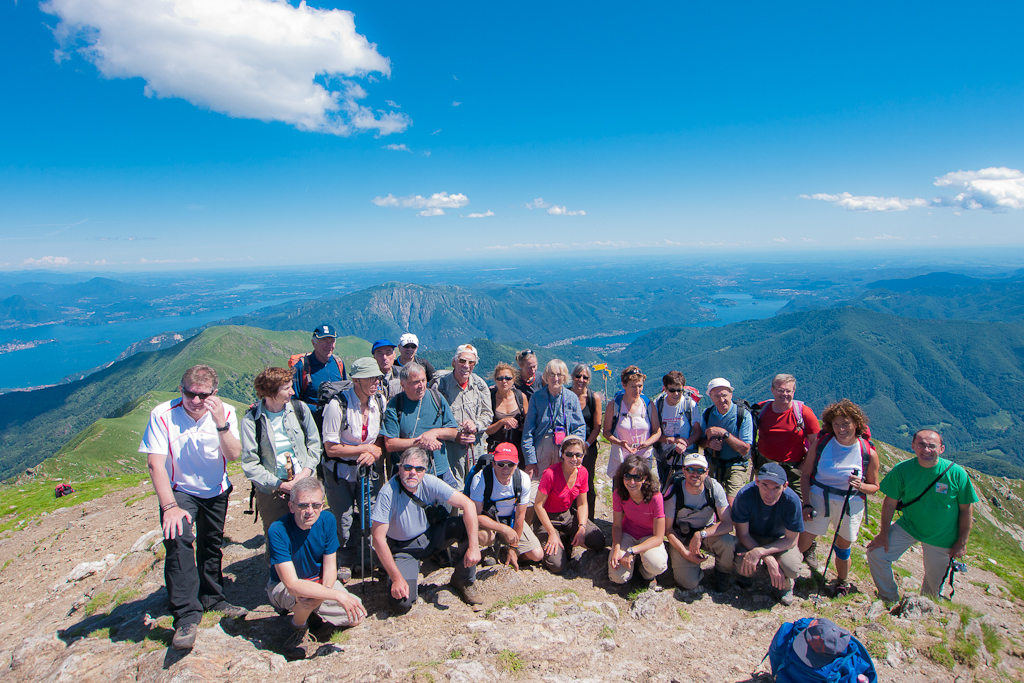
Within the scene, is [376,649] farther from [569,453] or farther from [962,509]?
[962,509]

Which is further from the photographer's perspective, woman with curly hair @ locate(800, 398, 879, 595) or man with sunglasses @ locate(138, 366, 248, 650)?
woman with curly hair @ locate(800, 398, 879, 595)

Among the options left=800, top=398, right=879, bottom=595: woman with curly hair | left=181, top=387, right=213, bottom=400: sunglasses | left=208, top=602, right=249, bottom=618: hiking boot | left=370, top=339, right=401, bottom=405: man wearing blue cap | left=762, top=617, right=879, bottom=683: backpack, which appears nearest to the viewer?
left=762, top=617, right=879, bottom=683: backpack

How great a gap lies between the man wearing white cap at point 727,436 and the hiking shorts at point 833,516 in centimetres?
122

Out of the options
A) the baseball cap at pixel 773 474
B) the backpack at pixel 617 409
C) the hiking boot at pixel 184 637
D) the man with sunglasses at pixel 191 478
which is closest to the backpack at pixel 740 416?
the backpack at pixel 617 409

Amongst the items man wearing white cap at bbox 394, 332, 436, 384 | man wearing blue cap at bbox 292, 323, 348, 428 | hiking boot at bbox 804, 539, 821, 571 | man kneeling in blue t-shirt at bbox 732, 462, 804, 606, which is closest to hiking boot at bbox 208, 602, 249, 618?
man wearing blue cap at bbox 292, 323, 348, 428

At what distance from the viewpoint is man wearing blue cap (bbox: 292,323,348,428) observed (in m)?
8.70

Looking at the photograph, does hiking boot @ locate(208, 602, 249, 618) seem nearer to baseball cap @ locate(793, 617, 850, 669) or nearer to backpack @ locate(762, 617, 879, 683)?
backpack @ locate(762, 617, 879, 683)

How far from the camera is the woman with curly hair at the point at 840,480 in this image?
7562 millimetres

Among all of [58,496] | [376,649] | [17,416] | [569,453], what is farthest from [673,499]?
[17,416]

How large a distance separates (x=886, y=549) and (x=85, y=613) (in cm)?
1430

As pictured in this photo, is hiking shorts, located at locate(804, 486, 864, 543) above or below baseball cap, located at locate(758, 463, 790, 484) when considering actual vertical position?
below

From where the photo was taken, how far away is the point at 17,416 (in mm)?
176500

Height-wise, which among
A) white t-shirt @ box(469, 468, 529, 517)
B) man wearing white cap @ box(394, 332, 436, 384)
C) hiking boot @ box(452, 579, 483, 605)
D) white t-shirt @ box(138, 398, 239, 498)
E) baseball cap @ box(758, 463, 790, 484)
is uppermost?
man wearing white cap @ box(394, 332, 436, 384)

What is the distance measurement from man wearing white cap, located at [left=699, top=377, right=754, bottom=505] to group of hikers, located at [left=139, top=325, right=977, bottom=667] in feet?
0.12
